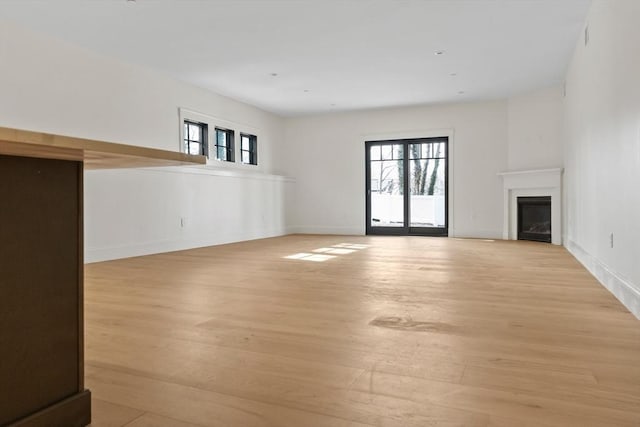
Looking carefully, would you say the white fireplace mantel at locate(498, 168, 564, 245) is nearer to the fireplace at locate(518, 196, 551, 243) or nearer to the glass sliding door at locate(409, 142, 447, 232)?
the fireplace at locate(518, 196, 551, 243)

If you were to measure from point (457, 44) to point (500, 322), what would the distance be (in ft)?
12.5

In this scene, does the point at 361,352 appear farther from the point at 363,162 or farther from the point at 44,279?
the point at 363,162

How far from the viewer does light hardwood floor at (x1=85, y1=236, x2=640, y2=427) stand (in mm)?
1273

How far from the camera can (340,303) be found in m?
2.73

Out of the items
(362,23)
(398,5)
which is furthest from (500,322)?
(362,23)

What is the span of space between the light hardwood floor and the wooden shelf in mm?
727

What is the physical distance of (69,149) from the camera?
0.99 meters

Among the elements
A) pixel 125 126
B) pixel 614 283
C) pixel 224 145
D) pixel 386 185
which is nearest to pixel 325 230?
pixel 386 185

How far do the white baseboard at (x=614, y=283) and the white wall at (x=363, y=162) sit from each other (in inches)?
137

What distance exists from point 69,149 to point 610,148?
3.51 m

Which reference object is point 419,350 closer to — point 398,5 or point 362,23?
point 398,5

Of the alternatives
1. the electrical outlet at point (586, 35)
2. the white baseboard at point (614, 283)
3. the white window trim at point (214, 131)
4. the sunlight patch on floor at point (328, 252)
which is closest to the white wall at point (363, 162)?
the white window trim at point (214, 131)

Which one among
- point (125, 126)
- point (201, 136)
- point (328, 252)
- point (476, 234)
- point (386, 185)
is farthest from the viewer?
point (386, 185)

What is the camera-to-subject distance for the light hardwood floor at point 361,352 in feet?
4.18
